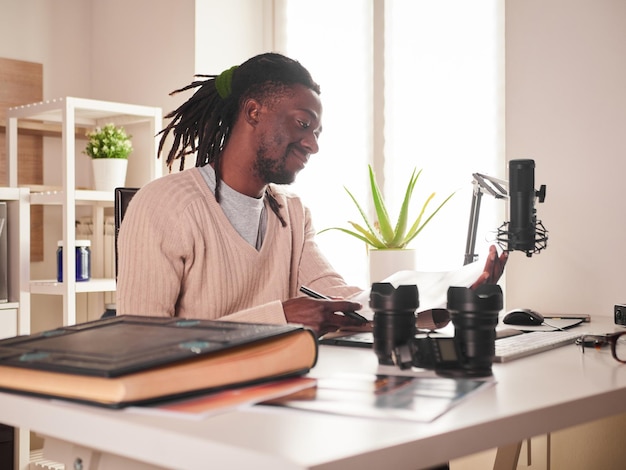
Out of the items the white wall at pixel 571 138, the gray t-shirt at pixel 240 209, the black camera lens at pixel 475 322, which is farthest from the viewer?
the white wall at pixel 571 138

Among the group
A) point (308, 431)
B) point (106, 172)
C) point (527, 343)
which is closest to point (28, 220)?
point (106, 172)

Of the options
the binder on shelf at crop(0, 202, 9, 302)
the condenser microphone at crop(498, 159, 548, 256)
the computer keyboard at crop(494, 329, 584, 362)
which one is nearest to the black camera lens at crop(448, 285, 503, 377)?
the computer keyboard at crop(494, 329, 584, 362)

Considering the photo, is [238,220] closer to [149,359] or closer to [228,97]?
[228,97]

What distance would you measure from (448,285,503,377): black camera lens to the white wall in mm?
1437

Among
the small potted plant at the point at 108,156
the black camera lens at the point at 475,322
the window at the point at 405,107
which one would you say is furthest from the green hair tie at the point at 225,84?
the small potted plant at the point at 108,156

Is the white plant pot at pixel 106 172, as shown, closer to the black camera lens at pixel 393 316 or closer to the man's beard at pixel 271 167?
the man's beard at pixel 271 167

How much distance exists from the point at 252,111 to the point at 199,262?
0.38 meters

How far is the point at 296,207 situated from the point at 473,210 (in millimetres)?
451

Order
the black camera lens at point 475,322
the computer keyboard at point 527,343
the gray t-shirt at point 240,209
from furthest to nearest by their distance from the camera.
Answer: the gray t-shirt at point 240,209 < the computer keyboard at point 527,343 < the black camera lens at point 475,322

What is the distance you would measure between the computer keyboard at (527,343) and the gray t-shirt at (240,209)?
592 millimetres

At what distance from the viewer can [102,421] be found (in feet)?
2.40

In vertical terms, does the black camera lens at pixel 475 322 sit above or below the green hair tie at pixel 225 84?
below

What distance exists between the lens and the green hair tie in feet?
5.96

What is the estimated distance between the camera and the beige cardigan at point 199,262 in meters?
1.48
